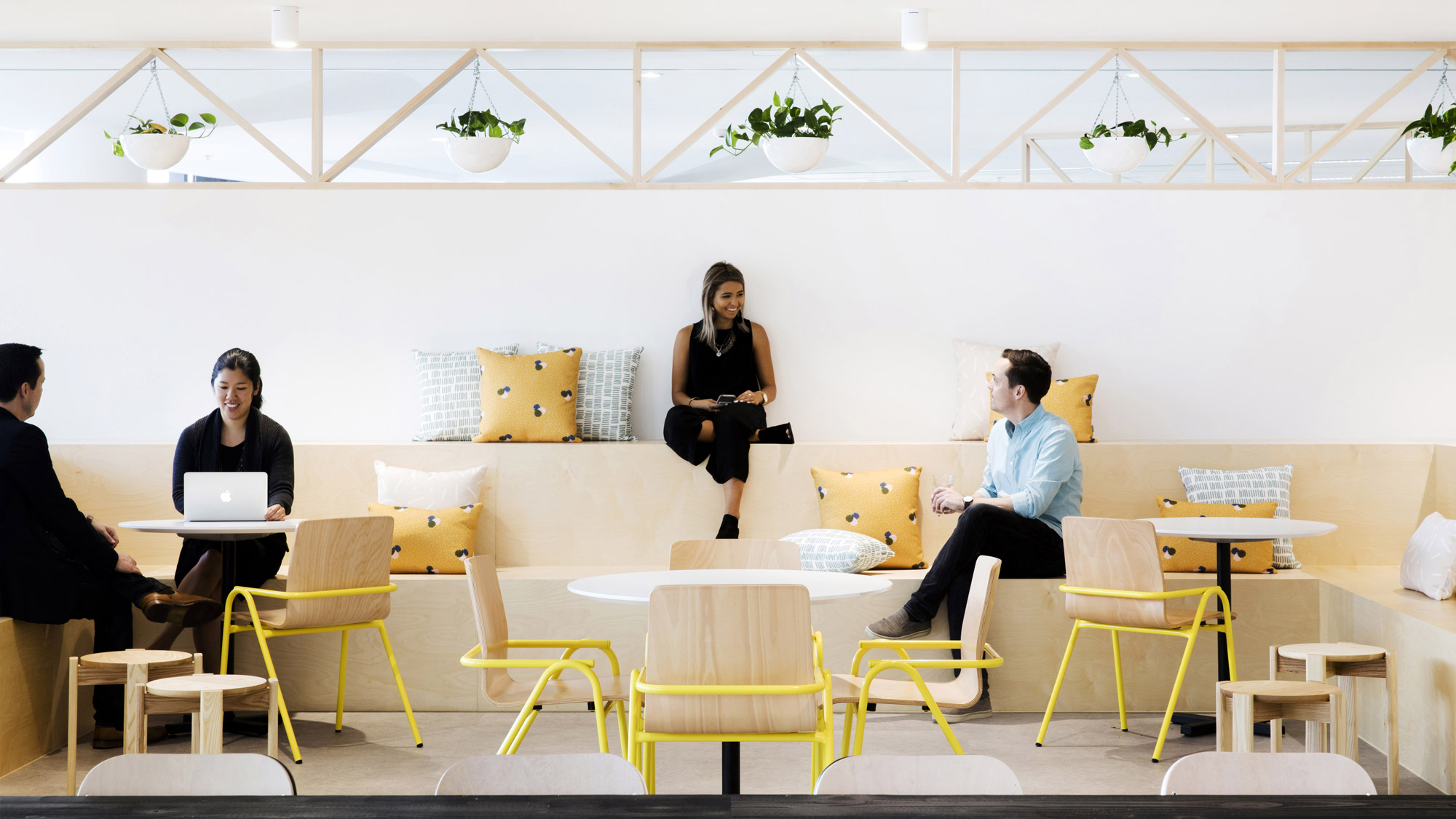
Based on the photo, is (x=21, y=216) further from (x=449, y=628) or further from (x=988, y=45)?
(x=988, y=45)

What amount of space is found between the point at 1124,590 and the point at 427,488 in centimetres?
292

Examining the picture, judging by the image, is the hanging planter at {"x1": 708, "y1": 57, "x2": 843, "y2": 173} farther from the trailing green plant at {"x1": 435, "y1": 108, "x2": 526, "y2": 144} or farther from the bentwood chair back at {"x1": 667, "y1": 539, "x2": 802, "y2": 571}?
the bentwood chair back at {"x1": 667, "y1": 539, "x2": 802, "y2": 571}

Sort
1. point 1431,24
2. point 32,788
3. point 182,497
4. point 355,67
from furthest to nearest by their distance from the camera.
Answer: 1. point 355,67
2. point 1431,24
3. point 182,497
4. point 32,788

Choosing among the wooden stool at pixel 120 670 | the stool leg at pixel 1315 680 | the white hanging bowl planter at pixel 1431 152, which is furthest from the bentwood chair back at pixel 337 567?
the white hanging bowl planter at pixel 1431 152

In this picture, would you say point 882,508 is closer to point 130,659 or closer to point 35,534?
point 130,659

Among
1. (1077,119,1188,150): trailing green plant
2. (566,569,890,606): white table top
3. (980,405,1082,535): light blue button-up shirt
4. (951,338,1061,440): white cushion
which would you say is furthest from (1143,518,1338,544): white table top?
(1077,119,1188,150): trailing green plant

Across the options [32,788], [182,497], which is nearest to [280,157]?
[182,497]

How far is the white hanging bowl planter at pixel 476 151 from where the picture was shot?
18.9 ft

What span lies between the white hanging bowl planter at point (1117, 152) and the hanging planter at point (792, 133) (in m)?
1.23

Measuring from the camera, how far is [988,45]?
594 cm

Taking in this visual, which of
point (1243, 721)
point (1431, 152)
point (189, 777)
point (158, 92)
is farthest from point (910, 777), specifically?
point (158, 92)

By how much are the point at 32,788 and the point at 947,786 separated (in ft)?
10.7

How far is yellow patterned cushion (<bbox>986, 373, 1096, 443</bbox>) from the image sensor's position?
18.8 ft

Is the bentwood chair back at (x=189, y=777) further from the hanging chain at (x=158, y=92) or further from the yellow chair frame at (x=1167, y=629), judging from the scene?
the hanging chain at (x=158, y=92)
